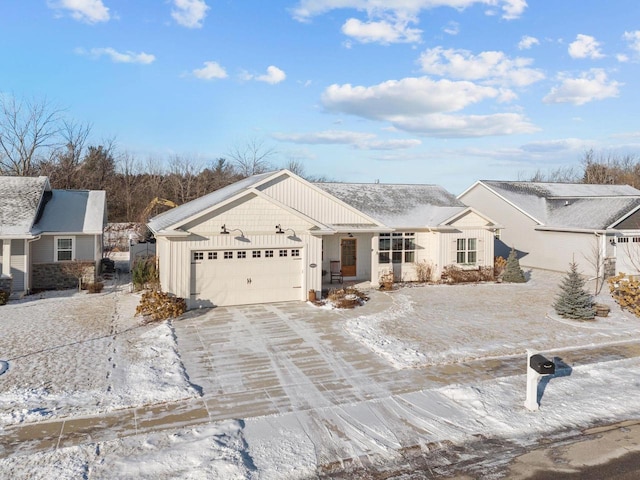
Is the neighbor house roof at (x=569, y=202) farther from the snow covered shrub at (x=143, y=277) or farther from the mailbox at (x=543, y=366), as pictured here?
the snow covered shrub at (x=143, y=277)

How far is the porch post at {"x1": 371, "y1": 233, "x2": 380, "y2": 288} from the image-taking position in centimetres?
2002

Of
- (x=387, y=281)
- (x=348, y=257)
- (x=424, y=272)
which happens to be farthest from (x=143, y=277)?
(x=424, y=272)

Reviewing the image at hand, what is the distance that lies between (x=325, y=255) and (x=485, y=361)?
1072 centimetres

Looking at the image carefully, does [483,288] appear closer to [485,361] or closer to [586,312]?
[586,312]

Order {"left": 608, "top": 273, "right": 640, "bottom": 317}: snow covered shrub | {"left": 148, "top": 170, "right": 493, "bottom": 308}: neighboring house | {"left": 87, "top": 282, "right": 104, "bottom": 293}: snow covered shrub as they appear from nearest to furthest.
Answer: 1. {"left": 148, "top": 170, "right": 493, "bottom": 308}: neighboring house
2. {"left": 608, "top": 273, "right": 640, "bottom": 317}: snow covered shrub
3. {"left": 87, "top": 282, "right": 104, "bottom": 293}: snow covered shrub

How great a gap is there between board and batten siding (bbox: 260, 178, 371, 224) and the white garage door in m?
3.25

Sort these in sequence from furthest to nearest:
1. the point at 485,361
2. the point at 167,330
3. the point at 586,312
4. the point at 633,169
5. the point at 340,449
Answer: the point at 633,169 < the point at 586,312 < the point at 167,330 < the point at 485,361 < the point at 340,449

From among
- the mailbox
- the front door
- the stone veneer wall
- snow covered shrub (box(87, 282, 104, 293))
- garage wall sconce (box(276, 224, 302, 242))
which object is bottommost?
the mailbox

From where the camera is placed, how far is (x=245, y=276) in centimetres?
1548

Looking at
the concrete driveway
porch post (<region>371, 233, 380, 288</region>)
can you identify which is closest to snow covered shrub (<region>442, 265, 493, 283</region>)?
porch post (<region>371, 233, 380, 288</region>)

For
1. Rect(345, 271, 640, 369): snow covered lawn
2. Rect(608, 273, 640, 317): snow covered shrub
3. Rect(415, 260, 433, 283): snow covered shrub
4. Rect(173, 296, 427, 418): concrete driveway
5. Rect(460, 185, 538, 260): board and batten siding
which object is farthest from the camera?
Rect(460, 185, 538, 260): board and batten siding

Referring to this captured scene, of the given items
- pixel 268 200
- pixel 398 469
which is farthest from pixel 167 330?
pixel 398 469

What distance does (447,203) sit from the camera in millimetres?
24203

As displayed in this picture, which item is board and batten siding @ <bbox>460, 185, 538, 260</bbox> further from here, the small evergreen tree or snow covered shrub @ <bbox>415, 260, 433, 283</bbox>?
snow covered shrub @ <bbox>415, 260, 433, 283</bbox>
